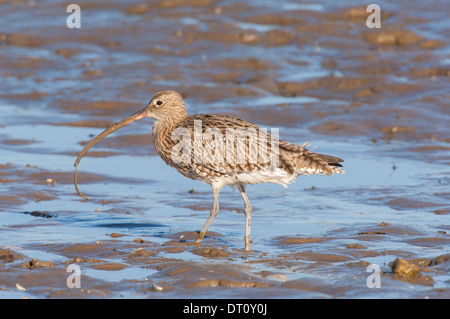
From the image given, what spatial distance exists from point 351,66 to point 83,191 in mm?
8892

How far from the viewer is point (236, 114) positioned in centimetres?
1447

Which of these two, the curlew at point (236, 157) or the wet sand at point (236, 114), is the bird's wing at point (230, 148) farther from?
the wet sand at point (236, 114)

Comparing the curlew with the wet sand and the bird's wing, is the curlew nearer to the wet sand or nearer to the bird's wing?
the bird's wing

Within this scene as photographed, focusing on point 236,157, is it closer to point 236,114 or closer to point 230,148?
point 230,148

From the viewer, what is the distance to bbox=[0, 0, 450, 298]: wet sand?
7027 mm

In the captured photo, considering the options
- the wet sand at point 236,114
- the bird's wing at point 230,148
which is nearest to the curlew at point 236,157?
the bird's wing at point 230,148

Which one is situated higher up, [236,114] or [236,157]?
[236,114]

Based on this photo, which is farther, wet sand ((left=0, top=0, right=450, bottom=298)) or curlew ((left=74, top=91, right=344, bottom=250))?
curlew ((left=74, top=91, right=344, bottom=250))

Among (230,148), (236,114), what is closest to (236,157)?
(230,148)

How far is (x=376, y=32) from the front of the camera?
19.7 meters

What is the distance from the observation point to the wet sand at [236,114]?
7027 millimetres

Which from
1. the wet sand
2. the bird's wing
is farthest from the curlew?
the wet sand
